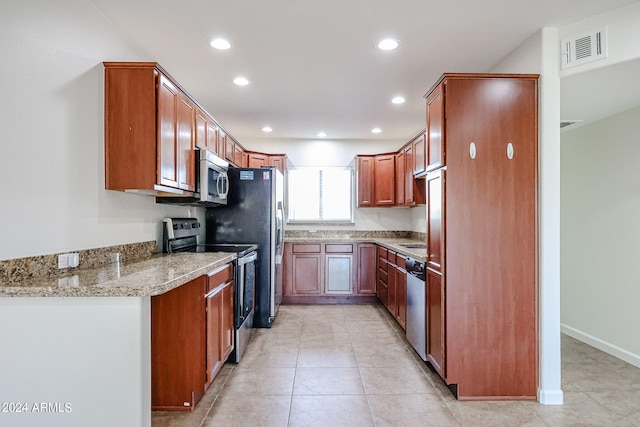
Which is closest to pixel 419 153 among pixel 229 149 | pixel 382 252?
pixel 382 252

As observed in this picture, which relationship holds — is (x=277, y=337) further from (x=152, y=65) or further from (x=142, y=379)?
(x=152, y=65)

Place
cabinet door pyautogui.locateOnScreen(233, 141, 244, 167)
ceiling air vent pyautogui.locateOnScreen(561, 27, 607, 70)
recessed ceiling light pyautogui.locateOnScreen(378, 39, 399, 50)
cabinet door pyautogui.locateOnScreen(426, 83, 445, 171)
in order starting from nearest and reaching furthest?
ceiling air vent pyautogui.locateOnScreen(561, 27, 607, 70) < cabinet door pyautogui.locateOnScreen(426, 83, 445, 171) < recessed ceiling light pyautogui.locateOnScreen(378, 39, 399, 50) < cabinet door pyautogui.locateOnScreen(233, 141, 244, 167)

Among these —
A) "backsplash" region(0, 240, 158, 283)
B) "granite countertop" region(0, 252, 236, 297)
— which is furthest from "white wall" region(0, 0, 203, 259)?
"granite countertop" region(0, 252, 236, 297)

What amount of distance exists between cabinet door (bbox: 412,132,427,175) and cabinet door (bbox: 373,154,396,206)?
1.01 m

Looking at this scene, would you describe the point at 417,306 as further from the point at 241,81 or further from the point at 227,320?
the point at 241,81

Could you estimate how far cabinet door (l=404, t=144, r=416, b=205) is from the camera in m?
4.68

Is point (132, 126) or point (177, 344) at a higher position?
point (132, 126)

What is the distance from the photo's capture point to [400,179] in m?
5.22

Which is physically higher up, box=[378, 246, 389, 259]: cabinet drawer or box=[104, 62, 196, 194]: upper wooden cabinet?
box=[104, 62, 196, 194]: upper wooden cabinet

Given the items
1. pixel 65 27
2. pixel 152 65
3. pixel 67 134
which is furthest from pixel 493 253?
pixel 65 27

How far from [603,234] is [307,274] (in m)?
3.47

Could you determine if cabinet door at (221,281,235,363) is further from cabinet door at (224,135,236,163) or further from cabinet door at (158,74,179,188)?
cabinet door at (224,135,236,163)

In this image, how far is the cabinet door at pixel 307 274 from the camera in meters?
5.30

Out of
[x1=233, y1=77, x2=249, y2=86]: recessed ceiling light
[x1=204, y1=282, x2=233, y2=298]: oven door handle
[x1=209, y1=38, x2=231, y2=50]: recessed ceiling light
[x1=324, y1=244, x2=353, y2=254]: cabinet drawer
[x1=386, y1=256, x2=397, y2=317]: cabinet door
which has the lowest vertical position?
[x1=386, y1=256, x2=397, y2=317]: cabinet door
